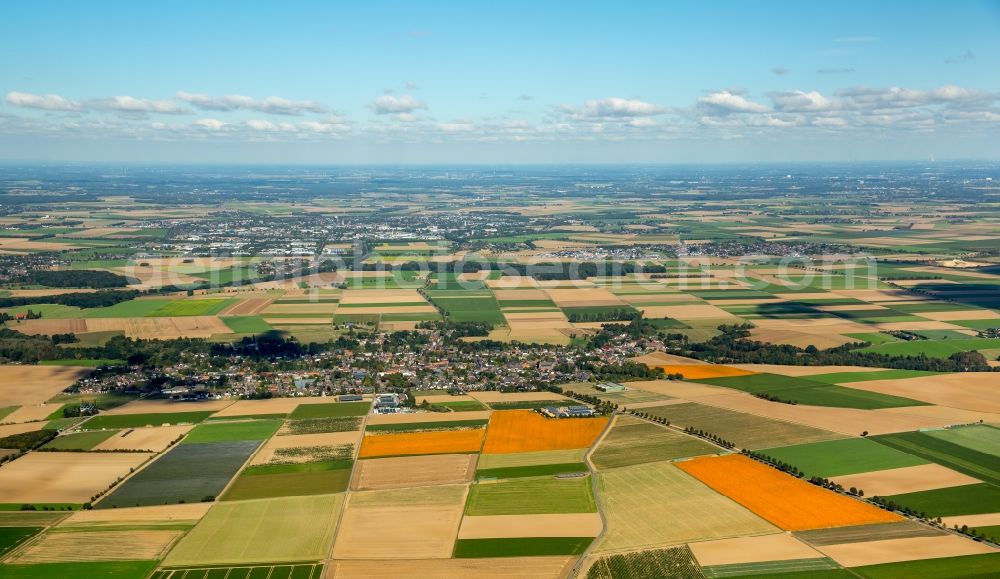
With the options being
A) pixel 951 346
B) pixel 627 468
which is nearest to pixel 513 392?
pixel 627 468

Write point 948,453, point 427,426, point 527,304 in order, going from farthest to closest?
point 527,304 < point 427,426 < point 948,453

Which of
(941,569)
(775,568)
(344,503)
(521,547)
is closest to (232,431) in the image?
(344,503)

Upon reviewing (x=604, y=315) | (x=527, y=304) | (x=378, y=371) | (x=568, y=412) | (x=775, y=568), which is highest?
(x=527, y=304)

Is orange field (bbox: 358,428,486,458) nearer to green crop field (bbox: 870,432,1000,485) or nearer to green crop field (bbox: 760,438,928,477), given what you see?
green crop field (bbox: 760,438,928,477)

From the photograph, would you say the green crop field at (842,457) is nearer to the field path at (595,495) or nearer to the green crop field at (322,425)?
the field path at (595,495)

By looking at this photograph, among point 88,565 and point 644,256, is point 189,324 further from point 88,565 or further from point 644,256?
point 644,256

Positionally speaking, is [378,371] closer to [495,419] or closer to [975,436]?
[495,419]

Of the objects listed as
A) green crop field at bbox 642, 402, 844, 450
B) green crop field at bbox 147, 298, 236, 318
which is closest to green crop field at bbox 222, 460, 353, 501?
green crop field at bbox 642, 402, 844, 450
